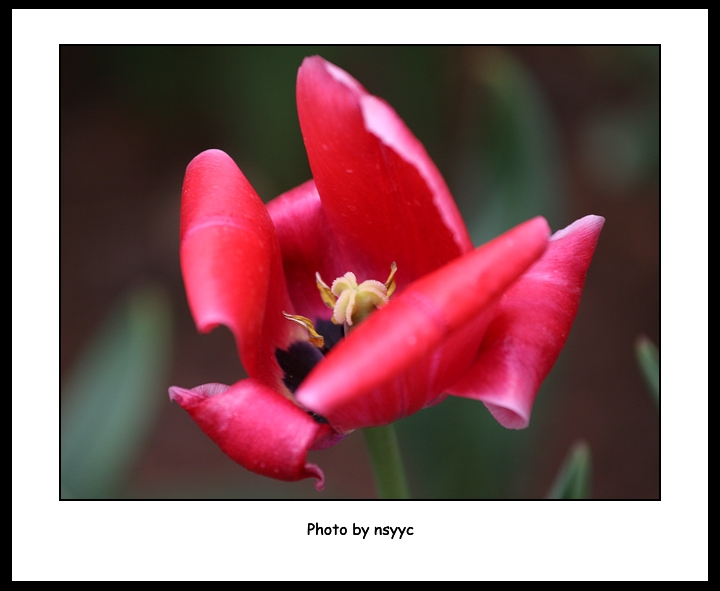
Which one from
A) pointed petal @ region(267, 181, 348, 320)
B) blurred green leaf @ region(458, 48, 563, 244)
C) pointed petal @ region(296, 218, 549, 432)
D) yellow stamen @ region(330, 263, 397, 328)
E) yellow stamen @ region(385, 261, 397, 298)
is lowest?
pointed petal @ region(296, 218, 549, 432)

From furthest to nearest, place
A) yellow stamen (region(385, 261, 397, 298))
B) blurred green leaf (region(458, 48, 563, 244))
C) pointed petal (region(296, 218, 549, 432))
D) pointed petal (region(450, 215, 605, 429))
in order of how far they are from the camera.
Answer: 1. blurred green leaf (region(458, 48, 563, 244))
2. yellow stamen (region(385, 261, 397, 298))
3. pointed petal (region(450, 215, 605, 429))
4. pointed petal (region(296, 218, 549, 432))

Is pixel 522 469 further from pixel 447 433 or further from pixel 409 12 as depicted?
pixel 409 12

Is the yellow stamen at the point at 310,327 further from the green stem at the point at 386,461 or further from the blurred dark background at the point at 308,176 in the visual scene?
the blurred dark background at the point at 308,176

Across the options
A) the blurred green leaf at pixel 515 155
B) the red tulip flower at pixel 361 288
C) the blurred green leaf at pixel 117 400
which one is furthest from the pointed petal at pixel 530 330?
the blurred green leaf at pixel 117 400

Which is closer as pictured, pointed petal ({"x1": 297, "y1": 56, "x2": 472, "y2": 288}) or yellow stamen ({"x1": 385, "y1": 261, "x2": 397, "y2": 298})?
pointed petal ({"x1": 297, "y1": 56, "x2": 472, "y2": 288})

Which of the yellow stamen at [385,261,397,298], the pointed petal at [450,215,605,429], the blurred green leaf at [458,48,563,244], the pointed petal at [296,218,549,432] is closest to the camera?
the pointed petal at [296,218,549,432]

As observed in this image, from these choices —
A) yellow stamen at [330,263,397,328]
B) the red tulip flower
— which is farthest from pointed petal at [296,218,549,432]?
yellow stamen at [330,263,397,328]

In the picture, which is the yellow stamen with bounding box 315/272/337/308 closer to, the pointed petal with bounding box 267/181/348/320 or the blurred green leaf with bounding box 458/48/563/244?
the pointed petal with bounding box 267/181/348/320
